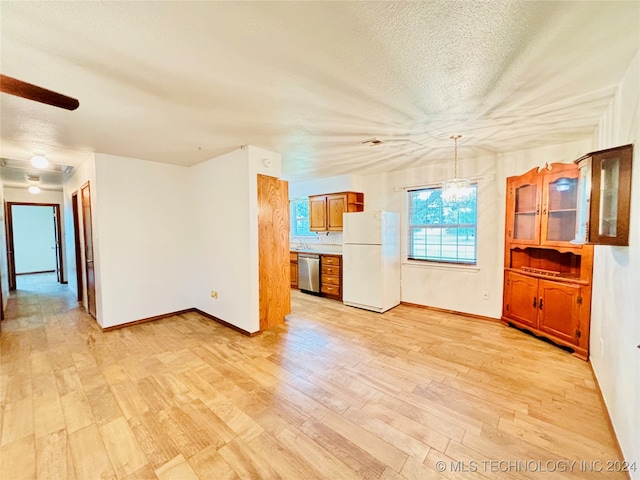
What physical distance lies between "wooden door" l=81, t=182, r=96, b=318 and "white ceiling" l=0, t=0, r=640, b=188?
1164mm

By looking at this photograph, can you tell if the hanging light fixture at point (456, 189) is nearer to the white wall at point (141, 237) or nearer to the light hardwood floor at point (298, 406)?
the light hardwood floor at point (298, 406)

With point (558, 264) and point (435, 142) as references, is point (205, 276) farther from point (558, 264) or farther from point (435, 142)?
point (558, 264)

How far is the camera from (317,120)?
2.55 metres

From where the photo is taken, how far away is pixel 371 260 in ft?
14.5

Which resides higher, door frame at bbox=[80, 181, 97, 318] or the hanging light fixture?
the hanging light fixture

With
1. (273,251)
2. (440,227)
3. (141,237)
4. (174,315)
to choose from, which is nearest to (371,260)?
(440,227)

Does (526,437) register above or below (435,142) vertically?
below

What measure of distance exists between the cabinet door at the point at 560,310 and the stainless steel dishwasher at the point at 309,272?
349 centimetres

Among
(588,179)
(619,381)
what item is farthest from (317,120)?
(619,381)

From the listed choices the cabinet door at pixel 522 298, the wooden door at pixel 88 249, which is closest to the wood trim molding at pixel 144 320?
the wooden door at pixel 88 249

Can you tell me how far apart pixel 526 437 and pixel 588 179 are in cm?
185

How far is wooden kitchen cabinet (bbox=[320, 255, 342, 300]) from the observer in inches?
201

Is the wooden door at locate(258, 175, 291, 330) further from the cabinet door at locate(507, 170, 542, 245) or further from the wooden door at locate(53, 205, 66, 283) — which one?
the wooden door at locate(53, 205, 66, 283)

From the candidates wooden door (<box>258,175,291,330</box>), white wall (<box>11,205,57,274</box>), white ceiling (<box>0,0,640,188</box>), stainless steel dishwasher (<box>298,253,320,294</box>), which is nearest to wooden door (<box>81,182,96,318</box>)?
white ceiling (<box>0,0,640,188</box>)
